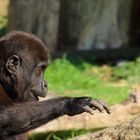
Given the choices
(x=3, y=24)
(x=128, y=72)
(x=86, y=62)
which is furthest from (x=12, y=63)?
(x=3, y=24)

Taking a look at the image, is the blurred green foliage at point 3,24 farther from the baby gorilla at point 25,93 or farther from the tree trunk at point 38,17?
the baby gorilla at point 25,93


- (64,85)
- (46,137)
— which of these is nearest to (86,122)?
(46,137)

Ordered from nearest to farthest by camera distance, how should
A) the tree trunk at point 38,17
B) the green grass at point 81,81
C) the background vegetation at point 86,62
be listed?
1. the green grass at point 81,81
2. the background vegetation at point 86,62
3. the tree trunk at point 38,17

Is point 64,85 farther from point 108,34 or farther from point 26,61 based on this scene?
point 26,61

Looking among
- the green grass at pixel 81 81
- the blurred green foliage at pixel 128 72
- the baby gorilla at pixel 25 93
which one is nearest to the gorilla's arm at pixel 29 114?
the baby gorilla at pixel 25 93

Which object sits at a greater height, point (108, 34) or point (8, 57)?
point (108, 34)

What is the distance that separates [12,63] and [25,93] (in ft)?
0.88

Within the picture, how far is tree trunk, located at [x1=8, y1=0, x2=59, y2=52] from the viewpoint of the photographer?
1431 centimetres

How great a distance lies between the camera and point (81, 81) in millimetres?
13242

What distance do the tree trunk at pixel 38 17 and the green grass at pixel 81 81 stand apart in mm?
695

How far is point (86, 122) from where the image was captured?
744cm

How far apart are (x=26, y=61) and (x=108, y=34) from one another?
29.5ft

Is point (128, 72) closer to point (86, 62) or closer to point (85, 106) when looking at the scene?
point (86, 62)

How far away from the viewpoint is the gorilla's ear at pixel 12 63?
233 inches
